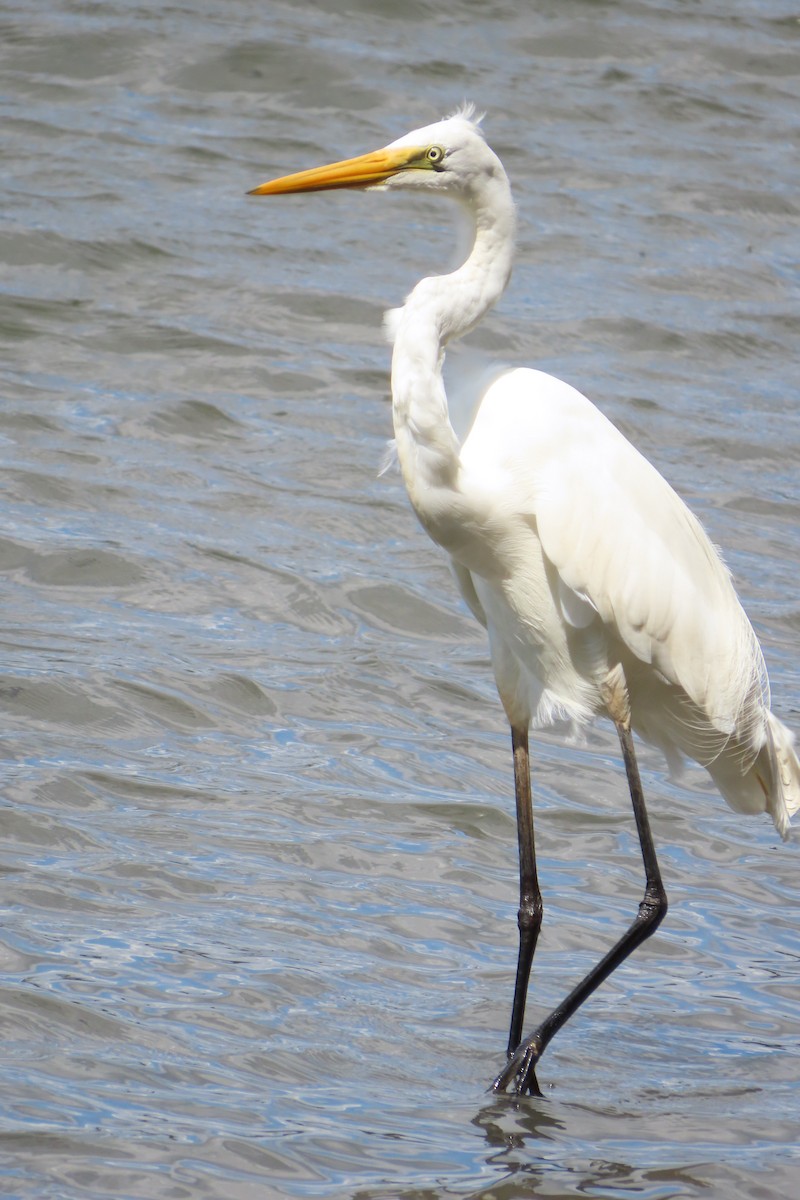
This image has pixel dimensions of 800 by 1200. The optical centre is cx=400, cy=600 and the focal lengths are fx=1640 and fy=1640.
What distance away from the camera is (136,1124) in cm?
332

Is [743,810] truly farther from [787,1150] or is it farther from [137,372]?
[137,372]

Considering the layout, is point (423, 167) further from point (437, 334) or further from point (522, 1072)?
point (522, 1072)

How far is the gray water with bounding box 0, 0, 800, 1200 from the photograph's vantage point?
3.64 metres

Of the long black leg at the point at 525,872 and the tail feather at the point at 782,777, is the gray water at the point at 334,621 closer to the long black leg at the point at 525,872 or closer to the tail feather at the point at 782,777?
the long black leg at the point at 525,872

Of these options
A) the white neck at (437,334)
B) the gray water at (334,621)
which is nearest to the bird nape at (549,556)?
the white neck at (437,334)

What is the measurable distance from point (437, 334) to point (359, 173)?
517mm

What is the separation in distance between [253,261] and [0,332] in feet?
5.58

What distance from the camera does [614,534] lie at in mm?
4020

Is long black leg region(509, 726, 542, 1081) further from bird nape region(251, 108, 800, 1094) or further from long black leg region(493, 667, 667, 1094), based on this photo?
long black leg region(493, 667, 667, 1094)

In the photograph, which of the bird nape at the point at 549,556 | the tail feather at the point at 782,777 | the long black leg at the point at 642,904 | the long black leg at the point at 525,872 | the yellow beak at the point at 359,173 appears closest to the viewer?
the bird nape at the point at 549,556

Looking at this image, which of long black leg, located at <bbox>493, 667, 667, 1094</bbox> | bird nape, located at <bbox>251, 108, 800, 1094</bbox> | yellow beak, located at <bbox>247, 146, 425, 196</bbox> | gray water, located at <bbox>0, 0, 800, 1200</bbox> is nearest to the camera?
gray water, located at <bbox>0, 0, 800, 1200</bbox>

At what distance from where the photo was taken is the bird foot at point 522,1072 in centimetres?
384

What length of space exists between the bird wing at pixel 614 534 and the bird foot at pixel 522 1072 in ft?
3.27

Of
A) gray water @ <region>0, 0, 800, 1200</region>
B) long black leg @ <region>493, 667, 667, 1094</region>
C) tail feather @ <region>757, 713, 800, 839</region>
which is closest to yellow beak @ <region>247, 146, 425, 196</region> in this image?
gray water @ <region>0, 0, 800, 1200</region>
